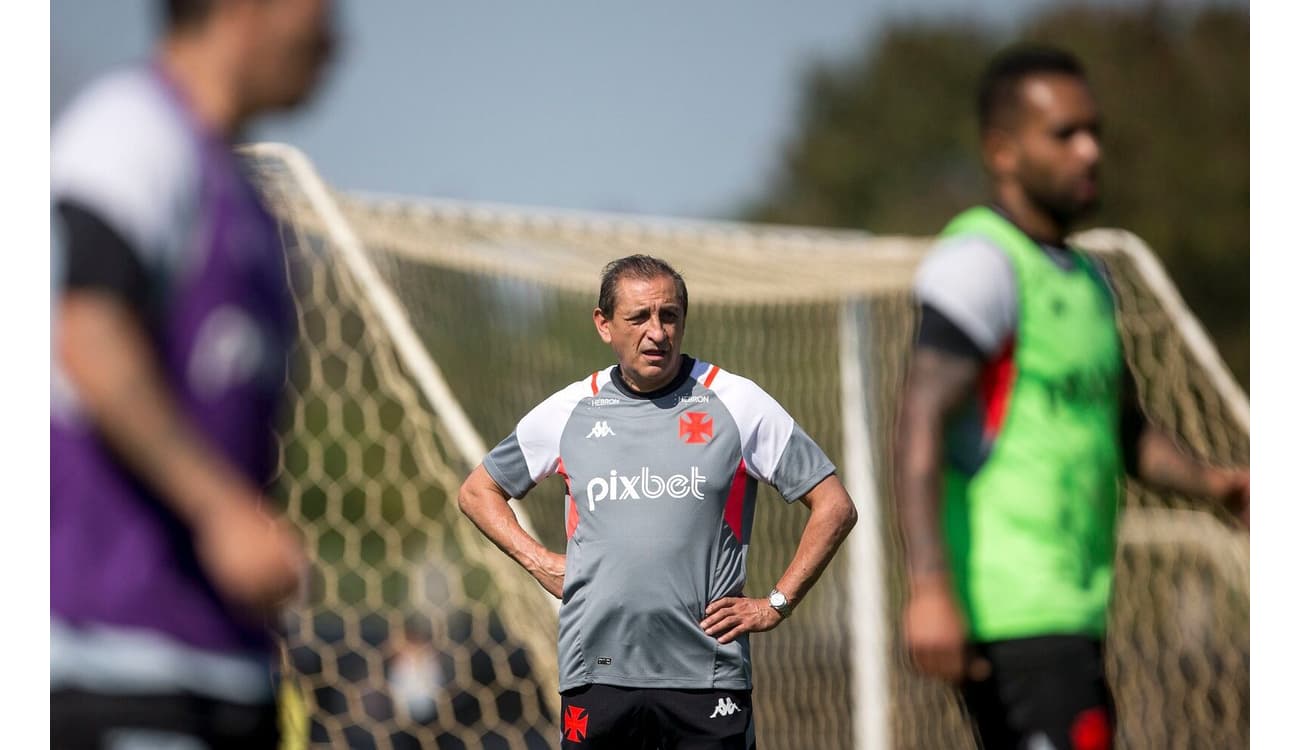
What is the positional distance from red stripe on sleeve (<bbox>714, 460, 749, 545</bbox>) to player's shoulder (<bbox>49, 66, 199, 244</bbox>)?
1.71 meters

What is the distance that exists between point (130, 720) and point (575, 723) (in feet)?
5.33

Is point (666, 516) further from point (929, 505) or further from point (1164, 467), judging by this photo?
point (1164, 467)

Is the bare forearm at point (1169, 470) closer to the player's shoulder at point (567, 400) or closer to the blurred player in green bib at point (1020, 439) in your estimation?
the blurred player in green bib at point (1020, 439)

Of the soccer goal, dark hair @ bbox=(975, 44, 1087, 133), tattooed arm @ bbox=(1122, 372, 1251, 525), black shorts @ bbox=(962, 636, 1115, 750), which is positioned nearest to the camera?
black shorts @ bbox=(962, 636, 1115, 750)

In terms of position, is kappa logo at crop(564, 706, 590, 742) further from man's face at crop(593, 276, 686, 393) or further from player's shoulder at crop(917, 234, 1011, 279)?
player's shoulder at crop(917, 234, 1011, 279)

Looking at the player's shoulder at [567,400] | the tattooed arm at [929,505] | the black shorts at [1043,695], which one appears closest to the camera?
the tattooed arm at [929,505]

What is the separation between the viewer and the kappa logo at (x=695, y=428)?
315 centimetres

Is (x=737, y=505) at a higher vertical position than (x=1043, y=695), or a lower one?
A: higher

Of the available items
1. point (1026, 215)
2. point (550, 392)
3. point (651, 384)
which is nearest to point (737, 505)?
point (651, 384)

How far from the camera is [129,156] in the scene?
160 centimetres

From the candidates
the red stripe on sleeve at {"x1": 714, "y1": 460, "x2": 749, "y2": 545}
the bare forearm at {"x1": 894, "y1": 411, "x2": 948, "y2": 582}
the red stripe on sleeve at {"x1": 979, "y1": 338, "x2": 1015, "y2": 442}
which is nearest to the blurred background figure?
the bare forearm at {"x1": 894, "y1": 411, "x2": 948, "y2": 582}

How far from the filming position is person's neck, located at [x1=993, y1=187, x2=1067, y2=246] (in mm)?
2568

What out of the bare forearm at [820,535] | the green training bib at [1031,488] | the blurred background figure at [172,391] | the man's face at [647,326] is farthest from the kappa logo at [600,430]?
the blurred background figure at [172,391]

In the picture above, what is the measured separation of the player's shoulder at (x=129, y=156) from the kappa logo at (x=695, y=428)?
165cm
